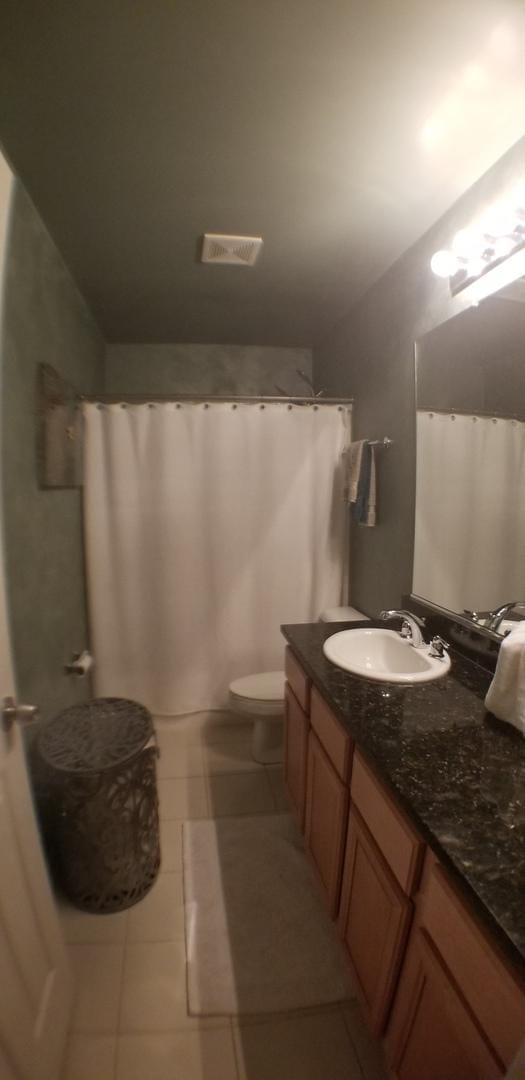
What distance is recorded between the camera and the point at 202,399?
211cm

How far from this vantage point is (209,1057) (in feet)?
3.35

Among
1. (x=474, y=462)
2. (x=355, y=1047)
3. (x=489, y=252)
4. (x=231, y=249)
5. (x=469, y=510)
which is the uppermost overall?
(x=231, y=249)

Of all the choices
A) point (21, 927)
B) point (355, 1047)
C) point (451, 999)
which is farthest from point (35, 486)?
point (355, 1047)

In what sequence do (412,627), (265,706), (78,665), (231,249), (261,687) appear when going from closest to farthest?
(412,627)
(231,249)
(78,665)
(265,706)
(261,687)

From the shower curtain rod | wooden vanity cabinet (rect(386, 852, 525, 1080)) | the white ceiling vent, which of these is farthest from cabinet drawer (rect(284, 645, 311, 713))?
the white ceiling vent

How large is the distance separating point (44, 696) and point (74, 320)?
64.5 inches

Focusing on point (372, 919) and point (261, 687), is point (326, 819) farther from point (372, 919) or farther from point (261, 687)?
point (261, 687)

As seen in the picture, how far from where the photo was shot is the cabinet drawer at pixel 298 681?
53.9 inches

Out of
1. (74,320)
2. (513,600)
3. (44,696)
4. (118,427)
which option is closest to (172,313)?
(74,320)

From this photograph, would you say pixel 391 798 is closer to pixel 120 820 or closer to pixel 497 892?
pixel 497 892

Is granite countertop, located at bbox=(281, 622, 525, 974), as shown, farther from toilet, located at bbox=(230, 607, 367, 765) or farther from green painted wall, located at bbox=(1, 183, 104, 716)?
green painted wall, located at bbox=(1, 183, 104, 716)

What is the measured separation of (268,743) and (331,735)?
98cm

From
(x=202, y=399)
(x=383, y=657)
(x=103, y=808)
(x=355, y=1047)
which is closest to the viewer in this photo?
(x=355, y=1047)

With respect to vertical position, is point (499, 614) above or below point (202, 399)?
below
